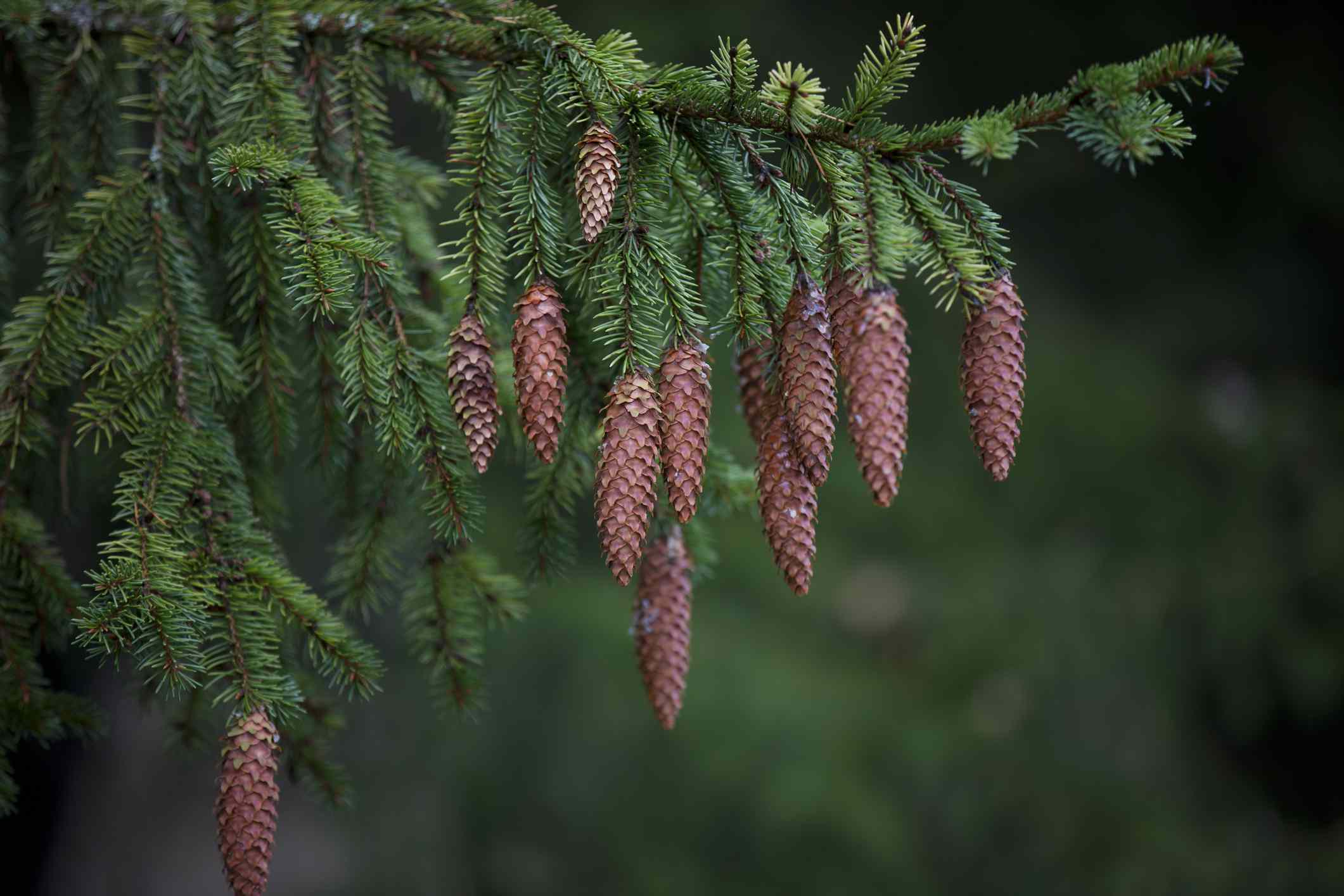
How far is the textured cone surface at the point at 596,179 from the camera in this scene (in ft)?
2.64

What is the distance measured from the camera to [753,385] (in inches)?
39.2

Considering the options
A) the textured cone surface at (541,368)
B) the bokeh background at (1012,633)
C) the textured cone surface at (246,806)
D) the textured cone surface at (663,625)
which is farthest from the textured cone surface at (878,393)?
the bokeh background at (1012,633)

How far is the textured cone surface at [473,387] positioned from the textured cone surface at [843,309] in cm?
29

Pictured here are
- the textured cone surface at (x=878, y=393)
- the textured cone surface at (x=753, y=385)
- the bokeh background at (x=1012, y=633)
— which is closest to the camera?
the textured cone surface at (x=878, y=393)

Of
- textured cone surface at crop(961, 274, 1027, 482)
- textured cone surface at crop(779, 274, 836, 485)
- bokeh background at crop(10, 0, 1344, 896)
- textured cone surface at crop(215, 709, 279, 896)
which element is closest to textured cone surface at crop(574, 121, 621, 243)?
textured cone surface at crop(779, 274, 836, 485)

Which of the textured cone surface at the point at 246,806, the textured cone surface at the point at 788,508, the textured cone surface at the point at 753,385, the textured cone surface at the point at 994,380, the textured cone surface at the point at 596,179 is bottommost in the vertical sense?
the textured cone surface at the point at 246,806

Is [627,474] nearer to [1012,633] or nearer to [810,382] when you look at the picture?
[810,382]

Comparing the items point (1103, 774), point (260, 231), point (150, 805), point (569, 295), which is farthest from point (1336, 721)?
point (150, 805)

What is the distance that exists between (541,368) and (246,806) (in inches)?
17.9

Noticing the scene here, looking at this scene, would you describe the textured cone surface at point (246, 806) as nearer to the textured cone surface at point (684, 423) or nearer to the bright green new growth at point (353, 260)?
the bright green new growth at point (353, 260)

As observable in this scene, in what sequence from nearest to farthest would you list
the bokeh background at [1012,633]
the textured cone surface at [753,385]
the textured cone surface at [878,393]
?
the textured cone surface at [878,393] < the textured cone surface at [753,385] < the bokeh background at [1012,633]

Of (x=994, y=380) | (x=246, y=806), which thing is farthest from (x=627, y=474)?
(x=246, y=806)

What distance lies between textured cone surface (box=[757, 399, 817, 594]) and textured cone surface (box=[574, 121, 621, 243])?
8.8 inches

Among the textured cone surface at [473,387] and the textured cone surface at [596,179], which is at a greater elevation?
the textured cone surface at [596,179]
